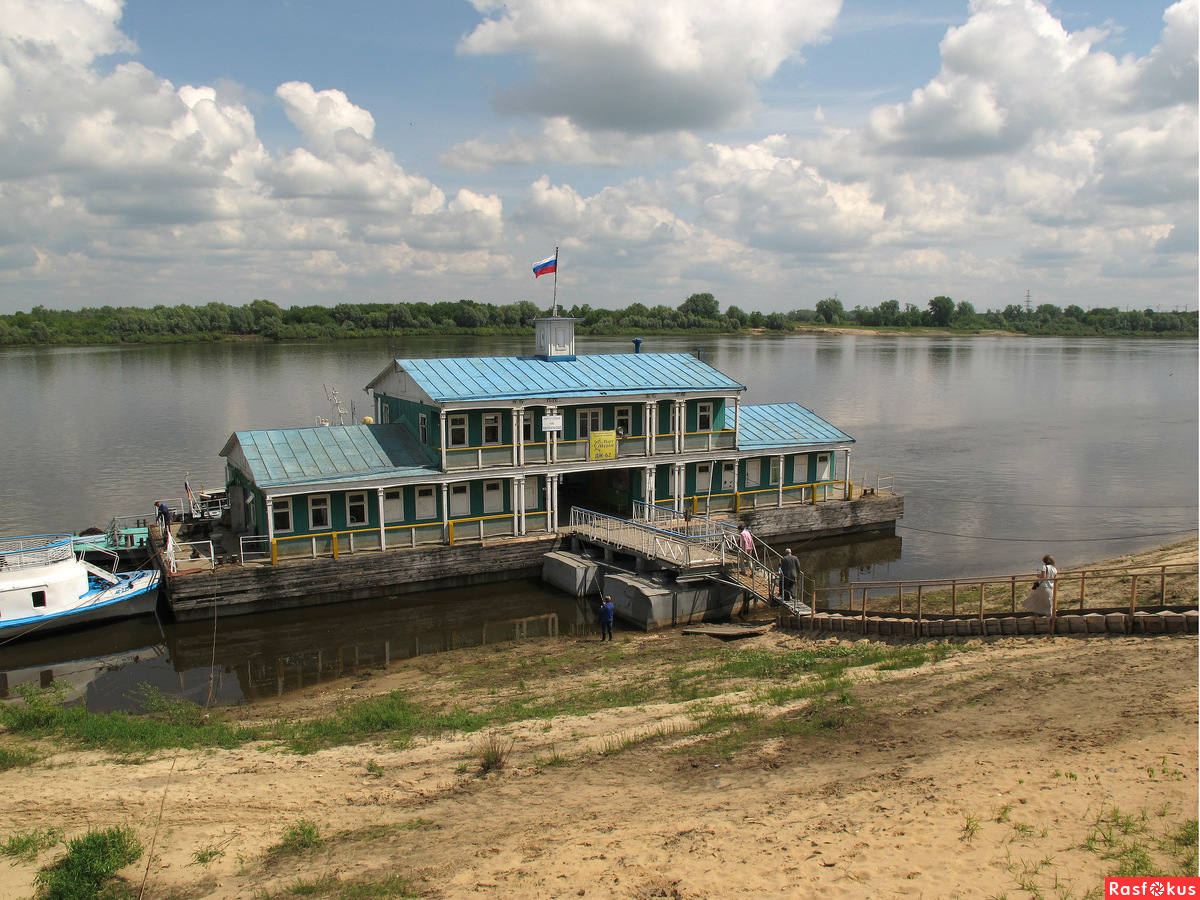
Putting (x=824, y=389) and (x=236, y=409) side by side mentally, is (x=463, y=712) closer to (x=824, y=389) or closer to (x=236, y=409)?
(x=236, y=409)

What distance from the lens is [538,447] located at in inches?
1156

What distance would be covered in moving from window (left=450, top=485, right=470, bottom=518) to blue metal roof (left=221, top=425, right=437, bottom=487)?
1288 millimetres

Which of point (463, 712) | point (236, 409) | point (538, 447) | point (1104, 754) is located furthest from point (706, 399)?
point (236, 409)

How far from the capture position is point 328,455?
27.1 m

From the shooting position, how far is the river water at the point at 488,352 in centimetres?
2328

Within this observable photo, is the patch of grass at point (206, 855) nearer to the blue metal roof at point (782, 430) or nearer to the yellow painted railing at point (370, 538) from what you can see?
the yellow painted railing at point (370, 538)

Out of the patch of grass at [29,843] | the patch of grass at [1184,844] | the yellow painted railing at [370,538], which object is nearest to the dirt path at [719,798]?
the patch of grass at [1184,844]

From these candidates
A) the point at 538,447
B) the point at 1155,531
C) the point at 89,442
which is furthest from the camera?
the point at 89,442

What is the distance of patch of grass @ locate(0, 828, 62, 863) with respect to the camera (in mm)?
10500

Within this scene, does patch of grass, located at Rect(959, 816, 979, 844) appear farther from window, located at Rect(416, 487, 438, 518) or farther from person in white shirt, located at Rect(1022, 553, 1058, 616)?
window, located at Rect(416, 487, 438, 518)

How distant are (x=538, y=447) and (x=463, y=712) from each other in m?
13.9

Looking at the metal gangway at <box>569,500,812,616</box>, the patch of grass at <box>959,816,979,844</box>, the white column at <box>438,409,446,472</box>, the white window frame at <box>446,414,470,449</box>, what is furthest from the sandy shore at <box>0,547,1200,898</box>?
the white window frame at <box>446,414,470,449</box>

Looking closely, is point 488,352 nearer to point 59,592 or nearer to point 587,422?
point 587,422

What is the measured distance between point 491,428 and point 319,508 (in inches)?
246
